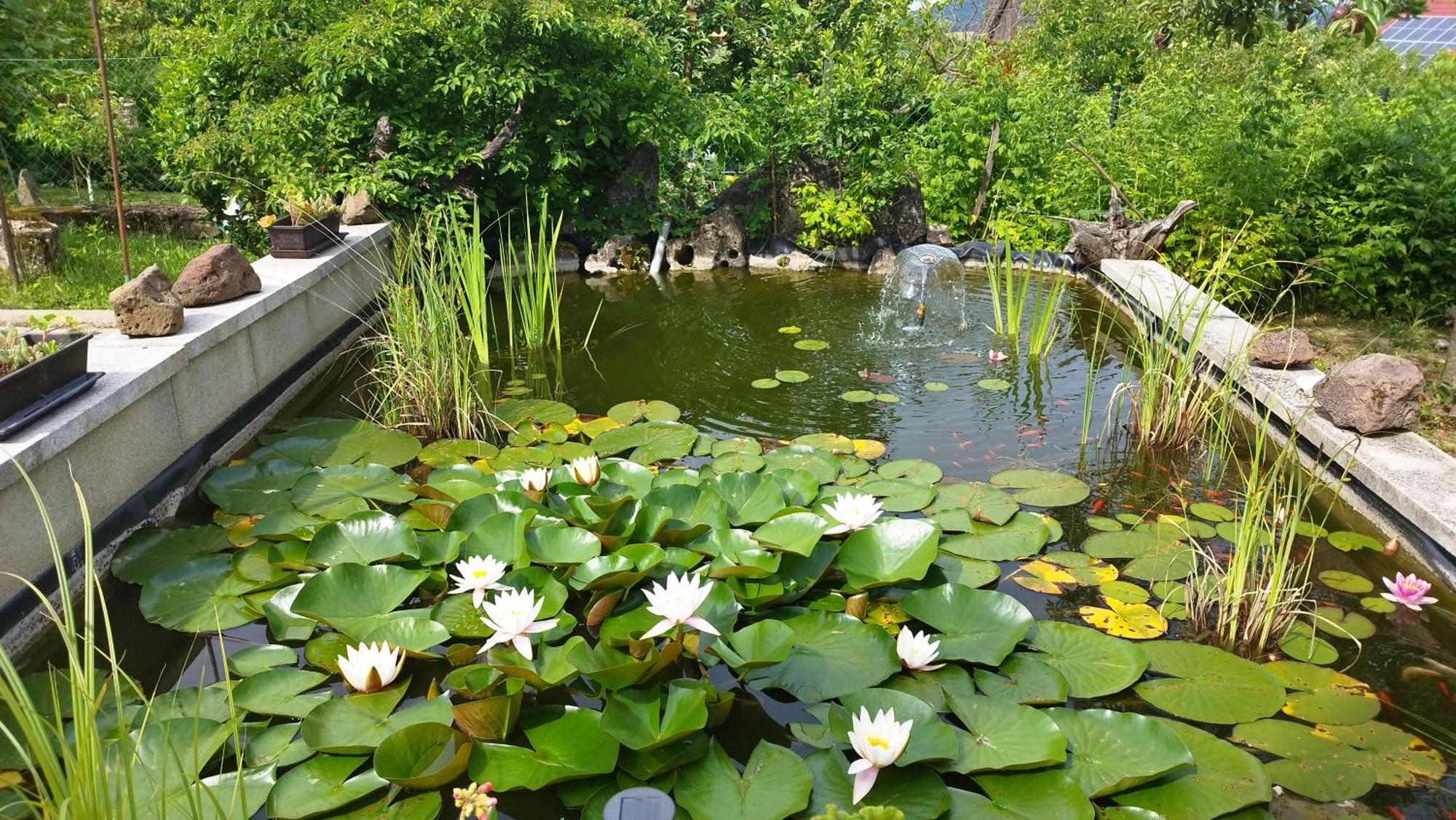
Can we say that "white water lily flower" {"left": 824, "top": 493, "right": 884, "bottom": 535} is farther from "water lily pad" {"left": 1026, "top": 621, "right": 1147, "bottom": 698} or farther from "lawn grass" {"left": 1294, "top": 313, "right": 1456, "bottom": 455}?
"lawn grass" {"left": 1294, "top": 313, "right": 1456, "bottom": 455}

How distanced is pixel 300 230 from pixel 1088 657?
13.4 ft

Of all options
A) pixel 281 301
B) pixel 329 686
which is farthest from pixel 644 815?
pixel 281 301

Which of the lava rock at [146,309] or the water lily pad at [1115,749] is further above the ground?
the lava rock at [146,309]

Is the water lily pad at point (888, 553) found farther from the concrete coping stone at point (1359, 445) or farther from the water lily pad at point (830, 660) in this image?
the concrete coping stone at point (1359, 445)

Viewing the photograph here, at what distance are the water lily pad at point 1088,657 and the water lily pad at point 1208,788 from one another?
0.23 metres

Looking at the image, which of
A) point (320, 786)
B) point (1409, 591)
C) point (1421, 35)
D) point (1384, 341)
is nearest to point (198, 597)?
point (320, 786)

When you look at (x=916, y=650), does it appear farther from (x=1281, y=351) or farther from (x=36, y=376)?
(x=1281, y=351)

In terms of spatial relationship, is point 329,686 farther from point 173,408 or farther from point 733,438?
point 733,438

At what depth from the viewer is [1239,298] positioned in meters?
5.59

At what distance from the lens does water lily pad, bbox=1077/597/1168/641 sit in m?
2.61

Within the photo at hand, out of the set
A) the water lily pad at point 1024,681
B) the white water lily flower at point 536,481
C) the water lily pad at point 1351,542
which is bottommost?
the water lily pad at point 1024,681

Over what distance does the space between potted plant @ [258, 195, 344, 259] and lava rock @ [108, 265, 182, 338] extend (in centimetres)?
137

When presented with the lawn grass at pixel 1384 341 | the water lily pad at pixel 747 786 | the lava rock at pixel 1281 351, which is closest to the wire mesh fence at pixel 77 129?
the water lily pad at pixel 747 786

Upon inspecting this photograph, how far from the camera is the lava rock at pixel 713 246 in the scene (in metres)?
7.50
